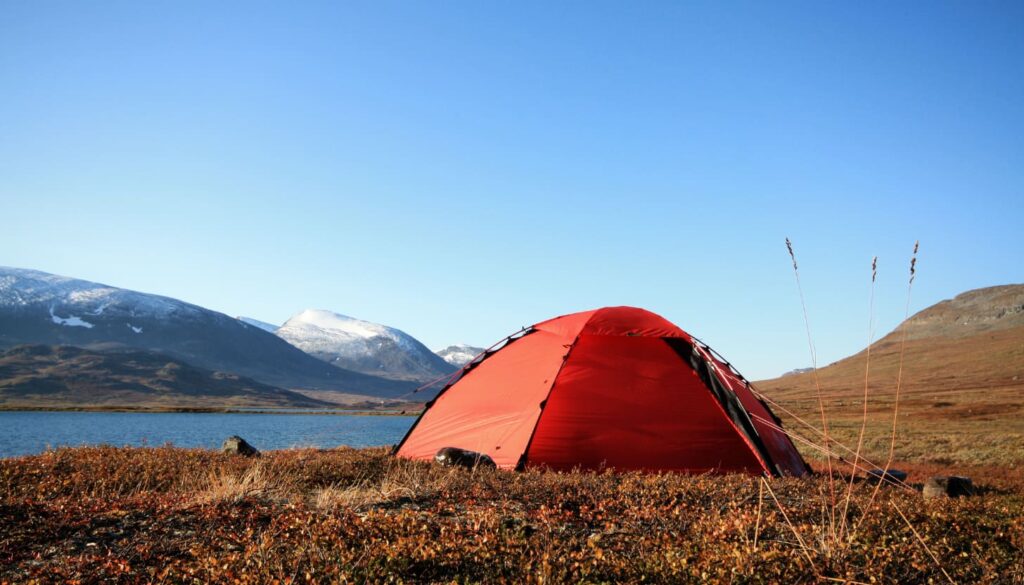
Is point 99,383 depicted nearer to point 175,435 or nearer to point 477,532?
point 175,435

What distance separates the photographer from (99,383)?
16725 centimetres

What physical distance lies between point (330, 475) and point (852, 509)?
8488mm

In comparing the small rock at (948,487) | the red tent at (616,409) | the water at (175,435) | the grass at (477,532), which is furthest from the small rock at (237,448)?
the small rock at (948,487)

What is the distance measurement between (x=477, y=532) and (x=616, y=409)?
685 cm

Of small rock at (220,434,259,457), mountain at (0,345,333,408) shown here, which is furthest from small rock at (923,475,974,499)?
mountain at (0,345,333,408)

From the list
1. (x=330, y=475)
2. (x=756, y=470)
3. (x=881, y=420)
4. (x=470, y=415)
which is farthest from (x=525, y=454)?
(x=881, y=420)

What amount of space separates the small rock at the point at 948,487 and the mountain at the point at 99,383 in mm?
161581

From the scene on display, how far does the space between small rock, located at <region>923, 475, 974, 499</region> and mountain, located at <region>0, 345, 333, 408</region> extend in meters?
162

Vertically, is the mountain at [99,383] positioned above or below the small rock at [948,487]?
below

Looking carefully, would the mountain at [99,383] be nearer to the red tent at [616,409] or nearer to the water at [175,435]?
the water at [175,435]

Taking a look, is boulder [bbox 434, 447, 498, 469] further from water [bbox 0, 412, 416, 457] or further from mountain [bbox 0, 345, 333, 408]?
mountain [bbox 0, 345, 333, 408]

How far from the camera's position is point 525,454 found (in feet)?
41.6

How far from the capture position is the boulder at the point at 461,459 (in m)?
12.2

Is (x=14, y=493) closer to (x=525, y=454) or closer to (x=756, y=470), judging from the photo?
(x=525, y=454)
